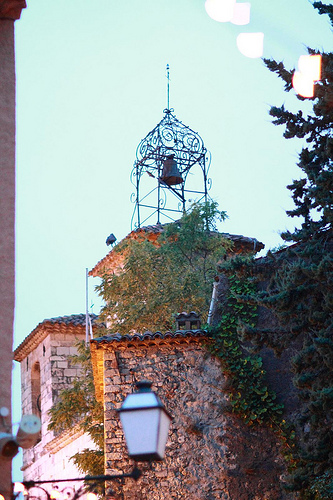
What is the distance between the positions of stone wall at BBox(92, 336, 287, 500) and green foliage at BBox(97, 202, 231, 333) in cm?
516

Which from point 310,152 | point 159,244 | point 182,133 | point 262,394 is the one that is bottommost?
point 262,394

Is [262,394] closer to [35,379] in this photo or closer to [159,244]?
[159,244]

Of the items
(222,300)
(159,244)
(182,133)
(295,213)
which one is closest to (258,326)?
(222,300)

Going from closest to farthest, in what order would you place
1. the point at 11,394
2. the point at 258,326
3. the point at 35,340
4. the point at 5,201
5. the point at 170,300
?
the point at 11,394 → the point at 5,201 → the point at 258,326 → the point at 170,300 → the point at 35,340

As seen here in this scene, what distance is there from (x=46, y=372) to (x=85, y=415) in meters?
7.83

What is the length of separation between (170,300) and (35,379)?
32.3 ft

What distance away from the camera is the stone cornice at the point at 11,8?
732 cm

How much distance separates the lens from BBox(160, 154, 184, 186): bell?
24.9 metres

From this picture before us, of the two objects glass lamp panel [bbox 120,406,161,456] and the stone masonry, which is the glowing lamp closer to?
glass lamp panel [bbox 120,406,161,456]

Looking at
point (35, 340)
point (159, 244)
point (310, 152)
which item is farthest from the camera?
point (35, 340)

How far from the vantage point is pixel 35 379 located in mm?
28734

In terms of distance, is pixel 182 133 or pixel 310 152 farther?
pixel 182 133

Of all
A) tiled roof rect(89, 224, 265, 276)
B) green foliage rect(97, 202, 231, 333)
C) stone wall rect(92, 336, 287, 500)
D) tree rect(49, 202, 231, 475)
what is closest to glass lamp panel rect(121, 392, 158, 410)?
stone wall rect(92, 336, 287, 500)

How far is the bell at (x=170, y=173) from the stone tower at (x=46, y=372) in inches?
217
